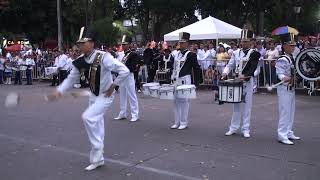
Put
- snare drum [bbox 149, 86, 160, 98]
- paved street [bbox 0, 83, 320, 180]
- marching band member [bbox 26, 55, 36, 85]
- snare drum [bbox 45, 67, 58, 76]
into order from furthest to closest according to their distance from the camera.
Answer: marching band member [bbox 26, 55, 36, 85], snare drum [bbox 45, 67, 58, 76], snare drum [bbox 149, 86, 160, 98], paved street [bbox 0, 83, 320, 180]

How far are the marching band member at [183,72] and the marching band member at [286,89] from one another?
211 centimetres

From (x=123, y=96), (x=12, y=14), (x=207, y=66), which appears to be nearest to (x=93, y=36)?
(x=123, y=96)

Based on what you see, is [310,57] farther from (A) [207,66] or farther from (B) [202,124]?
(A) [207,66]

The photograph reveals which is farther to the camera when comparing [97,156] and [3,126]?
[3,126]

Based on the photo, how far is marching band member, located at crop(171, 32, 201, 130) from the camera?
1081cm

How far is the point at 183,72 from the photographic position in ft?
35.6

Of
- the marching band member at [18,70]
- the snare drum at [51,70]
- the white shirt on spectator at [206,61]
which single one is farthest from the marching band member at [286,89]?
the marching band member at [18,70]

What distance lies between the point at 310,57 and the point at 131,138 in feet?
12.2

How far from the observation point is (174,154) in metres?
8.39

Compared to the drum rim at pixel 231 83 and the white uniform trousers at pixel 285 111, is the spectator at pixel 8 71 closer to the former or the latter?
the drum rim at pixel 231 83

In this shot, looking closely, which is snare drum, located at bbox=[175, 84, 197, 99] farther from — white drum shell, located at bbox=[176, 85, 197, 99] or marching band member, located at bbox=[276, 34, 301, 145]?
marching band member, located at bbox=[276, 34, 301, 145]

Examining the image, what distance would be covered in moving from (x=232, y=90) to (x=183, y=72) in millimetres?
1492

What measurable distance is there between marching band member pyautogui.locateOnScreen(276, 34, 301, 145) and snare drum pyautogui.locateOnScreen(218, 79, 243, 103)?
2.41 ft

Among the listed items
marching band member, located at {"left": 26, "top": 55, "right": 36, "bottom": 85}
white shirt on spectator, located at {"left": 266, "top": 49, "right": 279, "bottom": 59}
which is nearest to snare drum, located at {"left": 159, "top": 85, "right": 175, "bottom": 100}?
white shirt on spectator, located at {"left": 266, "top": 49, "right": 279, "bottom": 59}
